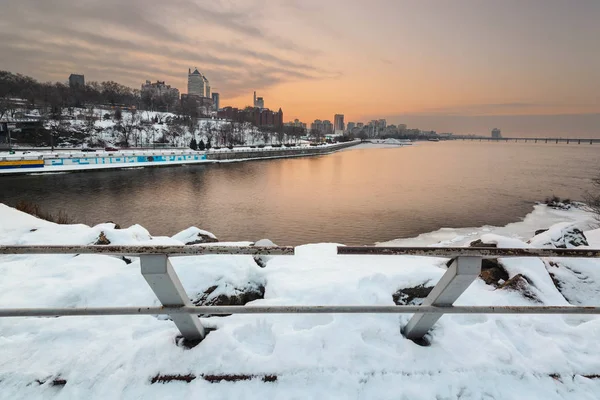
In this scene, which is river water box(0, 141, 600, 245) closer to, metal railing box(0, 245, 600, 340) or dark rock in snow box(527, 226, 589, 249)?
dark rock in snow box(527, 226, 589, 249)

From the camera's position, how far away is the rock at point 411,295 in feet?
13.3

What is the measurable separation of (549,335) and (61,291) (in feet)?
18.3

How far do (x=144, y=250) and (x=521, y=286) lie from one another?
4770mm

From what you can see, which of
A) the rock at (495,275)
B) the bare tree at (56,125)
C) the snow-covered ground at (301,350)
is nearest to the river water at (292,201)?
the rock at (495,275)

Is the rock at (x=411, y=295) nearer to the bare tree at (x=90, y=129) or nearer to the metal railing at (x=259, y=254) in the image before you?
the metal railing at (x=259, y=254)

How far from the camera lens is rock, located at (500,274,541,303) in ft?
13.9

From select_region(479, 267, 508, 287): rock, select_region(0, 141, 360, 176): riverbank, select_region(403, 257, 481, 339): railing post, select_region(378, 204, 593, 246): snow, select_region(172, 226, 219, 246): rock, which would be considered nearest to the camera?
select_region(403, 257, 481, 339): railing post

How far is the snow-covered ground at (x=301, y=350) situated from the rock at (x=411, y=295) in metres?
0.07

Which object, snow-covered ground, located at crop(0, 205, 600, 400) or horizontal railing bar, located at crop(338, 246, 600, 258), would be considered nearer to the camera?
horizontal railing bar, located at crop(338, 246, 600, 258)

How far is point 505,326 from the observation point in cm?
322

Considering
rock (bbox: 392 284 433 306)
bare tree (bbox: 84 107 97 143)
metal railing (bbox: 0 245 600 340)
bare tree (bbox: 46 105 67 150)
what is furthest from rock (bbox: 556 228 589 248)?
bare tree (bbox: 84 107 97 143)

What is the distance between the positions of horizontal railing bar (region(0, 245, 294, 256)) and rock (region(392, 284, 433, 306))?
8.22 feet

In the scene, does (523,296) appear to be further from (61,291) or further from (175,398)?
(61,291)


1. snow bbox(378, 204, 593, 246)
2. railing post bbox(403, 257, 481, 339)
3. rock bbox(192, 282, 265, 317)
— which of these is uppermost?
railing post bbox(403, 257, 481, 339)
